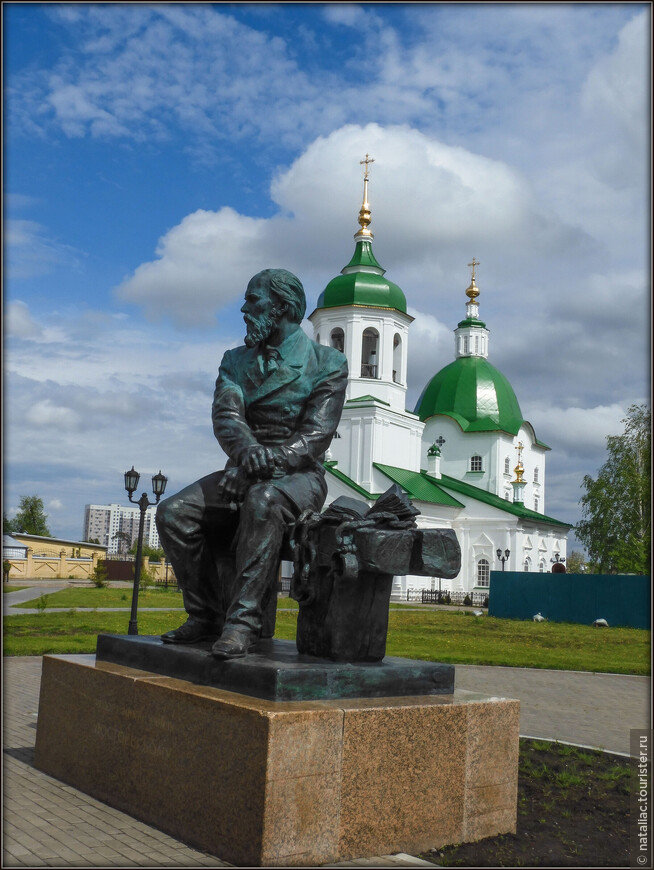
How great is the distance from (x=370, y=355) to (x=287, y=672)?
40526mm

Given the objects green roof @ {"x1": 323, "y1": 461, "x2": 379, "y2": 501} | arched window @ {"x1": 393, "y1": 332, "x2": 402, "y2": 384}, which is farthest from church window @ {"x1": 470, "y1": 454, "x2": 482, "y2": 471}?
green roof @ {"x1": 323, "y1": 461, "x2": 379, "y2": 501}

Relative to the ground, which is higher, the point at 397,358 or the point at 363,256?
the point at 363,256

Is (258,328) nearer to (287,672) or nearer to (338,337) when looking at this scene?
(287,672)

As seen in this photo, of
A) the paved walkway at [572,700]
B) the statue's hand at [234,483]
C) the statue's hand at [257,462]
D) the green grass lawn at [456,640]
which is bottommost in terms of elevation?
the green grass lawn at [456,640]

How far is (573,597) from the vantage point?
27625 mm

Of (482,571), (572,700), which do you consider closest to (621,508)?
(482,571)

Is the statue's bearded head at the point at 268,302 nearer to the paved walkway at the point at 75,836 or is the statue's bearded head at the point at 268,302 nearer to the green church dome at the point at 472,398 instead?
the paved walkway at the point at 75,836

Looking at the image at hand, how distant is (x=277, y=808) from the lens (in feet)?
11.3

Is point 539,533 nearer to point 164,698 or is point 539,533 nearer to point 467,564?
point 467,564

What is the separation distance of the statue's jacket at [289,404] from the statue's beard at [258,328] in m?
0.13

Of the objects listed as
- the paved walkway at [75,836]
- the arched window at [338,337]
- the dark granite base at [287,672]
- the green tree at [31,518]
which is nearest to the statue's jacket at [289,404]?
the dark granite base at [287,672]

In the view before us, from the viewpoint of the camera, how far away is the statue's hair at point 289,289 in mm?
5027

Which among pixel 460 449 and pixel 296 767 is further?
pixel 460 449

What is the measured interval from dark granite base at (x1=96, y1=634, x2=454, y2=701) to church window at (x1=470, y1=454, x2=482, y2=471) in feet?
161
